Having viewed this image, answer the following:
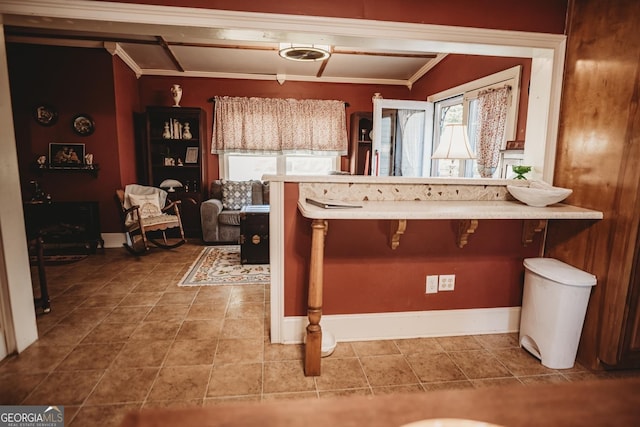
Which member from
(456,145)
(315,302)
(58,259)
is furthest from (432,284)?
(58,259)

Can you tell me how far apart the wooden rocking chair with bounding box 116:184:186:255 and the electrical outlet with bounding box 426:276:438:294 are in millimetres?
3522

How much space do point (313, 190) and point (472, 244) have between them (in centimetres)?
118

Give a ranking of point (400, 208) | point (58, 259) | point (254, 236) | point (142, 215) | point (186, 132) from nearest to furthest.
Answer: point (400, 208) → point (254, 236) → point (58, 259) → point (142, 215) → point (186, 132)

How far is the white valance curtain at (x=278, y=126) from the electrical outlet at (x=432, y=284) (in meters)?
3.92

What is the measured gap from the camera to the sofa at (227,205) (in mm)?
4816

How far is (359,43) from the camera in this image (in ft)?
7.06

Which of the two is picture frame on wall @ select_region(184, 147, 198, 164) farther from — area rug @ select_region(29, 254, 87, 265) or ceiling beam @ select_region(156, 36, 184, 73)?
area rug @ select_region(29, 254, 87, 265)

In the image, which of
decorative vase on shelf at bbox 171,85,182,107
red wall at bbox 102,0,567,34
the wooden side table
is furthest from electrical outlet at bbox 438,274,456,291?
decorative vase on shelf at bbox 171,85,182,107

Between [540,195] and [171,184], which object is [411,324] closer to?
[540,195]

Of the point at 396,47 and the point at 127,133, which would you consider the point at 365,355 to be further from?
the point at 127,133

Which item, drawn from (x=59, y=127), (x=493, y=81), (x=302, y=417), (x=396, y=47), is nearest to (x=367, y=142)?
(x=493, y=81)

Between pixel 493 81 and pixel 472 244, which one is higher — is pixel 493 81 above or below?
above

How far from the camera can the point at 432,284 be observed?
234 cm

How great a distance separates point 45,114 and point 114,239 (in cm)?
185
